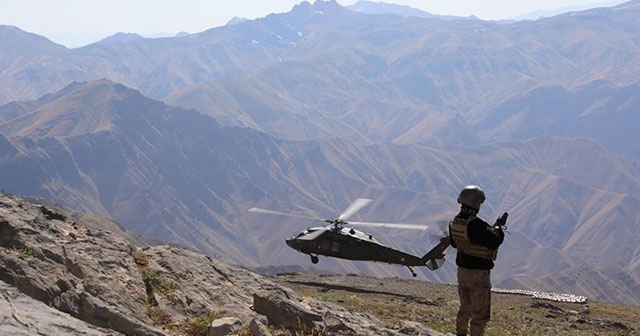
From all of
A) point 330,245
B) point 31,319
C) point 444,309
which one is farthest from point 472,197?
point 330,245

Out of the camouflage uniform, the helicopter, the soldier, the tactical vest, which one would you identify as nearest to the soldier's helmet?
the soldier

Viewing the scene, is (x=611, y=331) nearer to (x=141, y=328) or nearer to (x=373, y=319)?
(x=373, y=319)

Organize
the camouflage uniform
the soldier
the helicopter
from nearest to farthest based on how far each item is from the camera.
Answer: the camouflage uniform
the soldier
the helicopter

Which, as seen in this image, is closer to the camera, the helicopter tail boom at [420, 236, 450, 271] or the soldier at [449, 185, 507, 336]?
the soldier at [449, 185, 507, 336]

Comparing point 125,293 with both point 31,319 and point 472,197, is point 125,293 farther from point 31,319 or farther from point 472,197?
point 472,197

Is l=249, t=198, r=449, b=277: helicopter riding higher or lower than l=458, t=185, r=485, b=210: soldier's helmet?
lower

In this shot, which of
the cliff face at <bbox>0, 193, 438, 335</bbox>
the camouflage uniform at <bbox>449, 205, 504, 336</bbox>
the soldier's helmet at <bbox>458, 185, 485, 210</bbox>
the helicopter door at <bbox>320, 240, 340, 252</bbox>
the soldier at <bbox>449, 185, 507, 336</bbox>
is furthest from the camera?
the helicopter door at <bbox>320, 240, 340, 252</bbox>

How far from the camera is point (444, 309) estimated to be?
27703mm

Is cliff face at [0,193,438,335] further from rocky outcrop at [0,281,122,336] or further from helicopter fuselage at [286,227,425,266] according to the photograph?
helicopter fuselage at [286,227,425,266]

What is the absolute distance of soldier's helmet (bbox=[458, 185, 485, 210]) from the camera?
521 inches

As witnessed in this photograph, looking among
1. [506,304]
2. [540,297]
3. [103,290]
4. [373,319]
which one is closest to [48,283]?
[103,290]

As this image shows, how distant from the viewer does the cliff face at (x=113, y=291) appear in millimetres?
10984

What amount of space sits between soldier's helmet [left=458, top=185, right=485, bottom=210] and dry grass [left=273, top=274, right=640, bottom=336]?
553 cm

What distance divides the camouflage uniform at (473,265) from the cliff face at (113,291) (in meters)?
2.68
